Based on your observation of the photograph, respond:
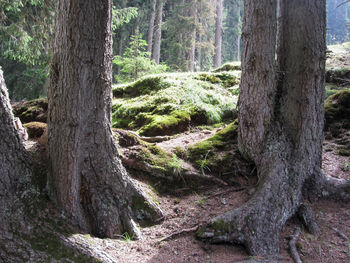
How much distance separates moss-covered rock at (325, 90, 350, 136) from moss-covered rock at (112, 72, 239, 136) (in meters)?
2.13

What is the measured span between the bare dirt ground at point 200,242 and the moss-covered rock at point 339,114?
1374 mm

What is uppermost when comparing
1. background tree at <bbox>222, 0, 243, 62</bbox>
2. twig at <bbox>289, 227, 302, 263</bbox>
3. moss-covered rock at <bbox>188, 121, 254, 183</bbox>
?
background tree at <bbox>222, 0, 243, 62</bbox>

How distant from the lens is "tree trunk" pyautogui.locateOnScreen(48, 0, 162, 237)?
2.87 meters

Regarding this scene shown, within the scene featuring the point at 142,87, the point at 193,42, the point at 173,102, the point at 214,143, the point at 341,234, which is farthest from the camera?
the point at 193,42

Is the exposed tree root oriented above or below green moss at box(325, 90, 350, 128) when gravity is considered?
below

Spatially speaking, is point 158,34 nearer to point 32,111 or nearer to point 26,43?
point 26,43

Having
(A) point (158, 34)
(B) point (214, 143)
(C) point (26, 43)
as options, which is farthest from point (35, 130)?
(A) point (158, 34)

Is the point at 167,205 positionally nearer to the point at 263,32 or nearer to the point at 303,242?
the point at 303,242

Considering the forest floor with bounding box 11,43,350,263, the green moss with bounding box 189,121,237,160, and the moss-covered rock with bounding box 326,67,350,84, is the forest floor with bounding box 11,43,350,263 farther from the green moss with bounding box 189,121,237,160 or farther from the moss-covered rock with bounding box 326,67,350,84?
the moss-covered rock with bounding box 326,67,350,84

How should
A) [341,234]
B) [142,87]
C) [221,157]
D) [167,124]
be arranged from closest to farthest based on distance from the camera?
[341,234] < [221,157] < [167,124] < [142,87]

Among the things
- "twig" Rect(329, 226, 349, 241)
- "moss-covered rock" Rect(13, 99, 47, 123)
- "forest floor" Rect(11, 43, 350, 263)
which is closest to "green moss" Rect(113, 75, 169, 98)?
"forest floor" Rect(11, 43, 350, 263)

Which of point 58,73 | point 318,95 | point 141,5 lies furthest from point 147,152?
point 141,5

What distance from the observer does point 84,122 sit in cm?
301

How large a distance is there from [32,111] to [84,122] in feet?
11.7
